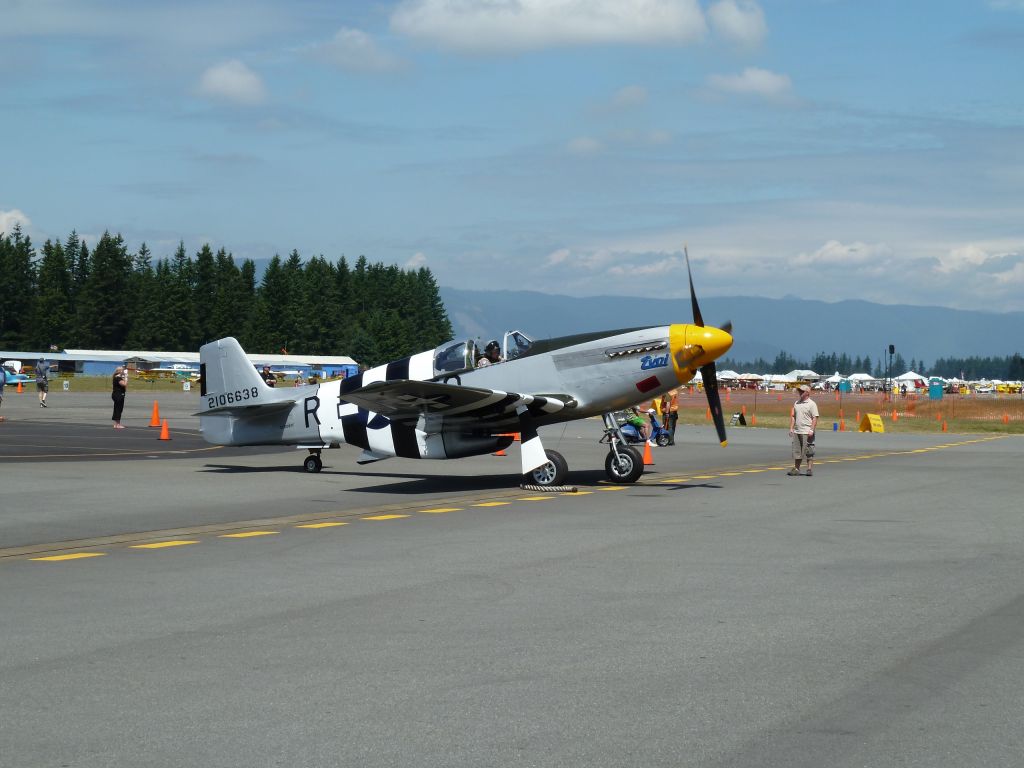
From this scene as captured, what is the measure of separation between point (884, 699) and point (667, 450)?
80.3 feet

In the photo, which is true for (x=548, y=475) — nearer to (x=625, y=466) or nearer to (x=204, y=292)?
(x=625, y=466)

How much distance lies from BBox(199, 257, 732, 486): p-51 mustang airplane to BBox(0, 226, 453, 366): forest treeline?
125377mm

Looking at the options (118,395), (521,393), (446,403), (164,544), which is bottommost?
(164,544)

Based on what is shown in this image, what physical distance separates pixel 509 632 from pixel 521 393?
39.7ft

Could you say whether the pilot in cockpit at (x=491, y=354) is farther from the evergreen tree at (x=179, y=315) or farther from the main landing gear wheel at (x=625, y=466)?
the evergreen tree at (x=179, y=315)

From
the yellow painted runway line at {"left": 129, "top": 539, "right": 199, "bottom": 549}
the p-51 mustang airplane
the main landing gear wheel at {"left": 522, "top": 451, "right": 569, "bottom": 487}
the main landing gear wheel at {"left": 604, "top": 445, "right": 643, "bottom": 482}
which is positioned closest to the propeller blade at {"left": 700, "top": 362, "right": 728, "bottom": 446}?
the p-51 mustang airplane

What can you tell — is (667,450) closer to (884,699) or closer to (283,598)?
(283,598)

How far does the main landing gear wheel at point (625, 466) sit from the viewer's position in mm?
19484

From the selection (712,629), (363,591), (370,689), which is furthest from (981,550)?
(370,689)

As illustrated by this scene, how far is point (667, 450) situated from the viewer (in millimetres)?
30125

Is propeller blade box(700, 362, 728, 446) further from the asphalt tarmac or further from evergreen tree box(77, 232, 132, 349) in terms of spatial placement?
evergreen tree box(77, 232, 132, 349)

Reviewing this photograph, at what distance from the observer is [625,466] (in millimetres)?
19578

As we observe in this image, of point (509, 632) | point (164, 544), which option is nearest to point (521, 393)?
point (164, 544)

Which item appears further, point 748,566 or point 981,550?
point 981,550
